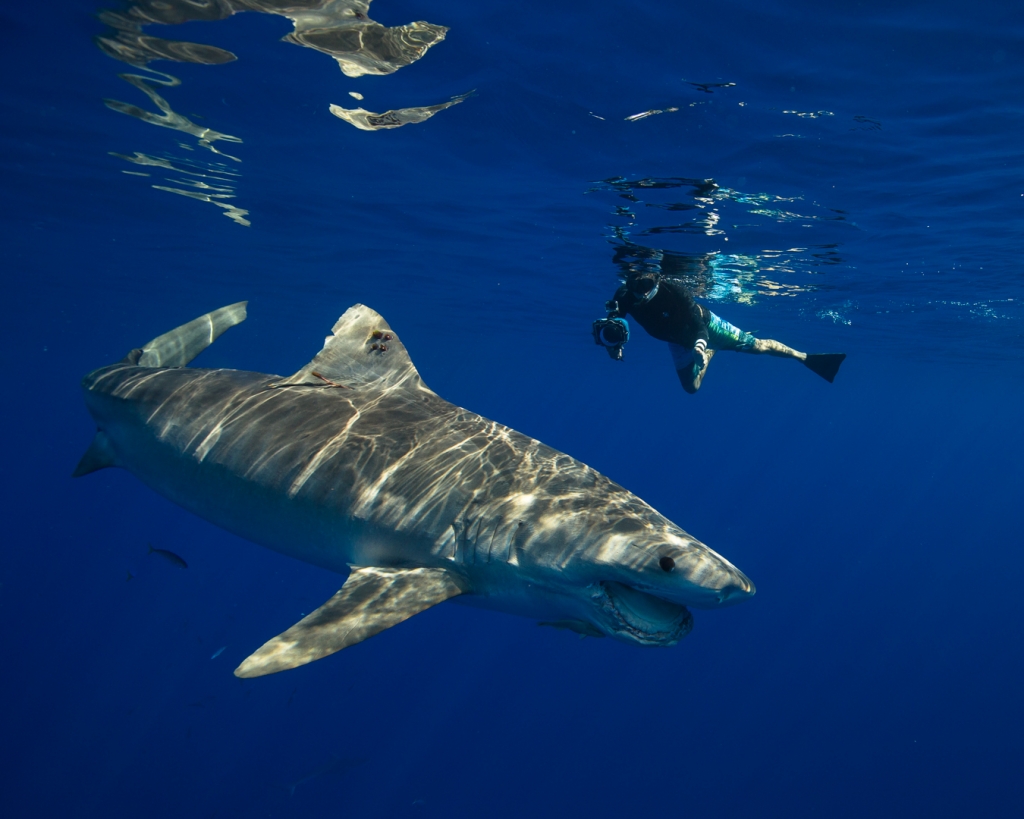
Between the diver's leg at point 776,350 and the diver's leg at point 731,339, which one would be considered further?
the diver's leg at point 731,339

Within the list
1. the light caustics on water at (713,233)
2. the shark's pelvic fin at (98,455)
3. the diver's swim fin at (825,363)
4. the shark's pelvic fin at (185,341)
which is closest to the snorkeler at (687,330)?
the diver's swim fin at (825,363)

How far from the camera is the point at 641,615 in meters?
3.72

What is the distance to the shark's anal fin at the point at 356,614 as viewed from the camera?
3.43m

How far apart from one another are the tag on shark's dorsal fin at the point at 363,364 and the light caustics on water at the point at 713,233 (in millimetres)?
8567

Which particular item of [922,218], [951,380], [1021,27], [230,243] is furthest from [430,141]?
[951,380]

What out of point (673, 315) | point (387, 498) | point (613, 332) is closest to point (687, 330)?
point (673, 315)

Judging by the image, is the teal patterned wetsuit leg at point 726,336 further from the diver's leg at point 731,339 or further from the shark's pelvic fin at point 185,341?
the shark's pelvic fin at point 185,341

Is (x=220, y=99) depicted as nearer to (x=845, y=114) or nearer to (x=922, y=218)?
(x=845, y=114)

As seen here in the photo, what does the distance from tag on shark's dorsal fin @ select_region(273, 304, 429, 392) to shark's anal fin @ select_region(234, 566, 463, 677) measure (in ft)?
7.09

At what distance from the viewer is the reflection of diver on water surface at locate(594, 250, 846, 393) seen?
10766 millimetres

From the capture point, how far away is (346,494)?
4680 millimetres

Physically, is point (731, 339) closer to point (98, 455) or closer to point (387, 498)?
point (387, 498)

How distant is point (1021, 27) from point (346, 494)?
30.1ft

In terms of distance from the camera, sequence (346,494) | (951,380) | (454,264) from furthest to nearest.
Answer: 1. (951,380)
2. (454,264)
3. (346,494)
